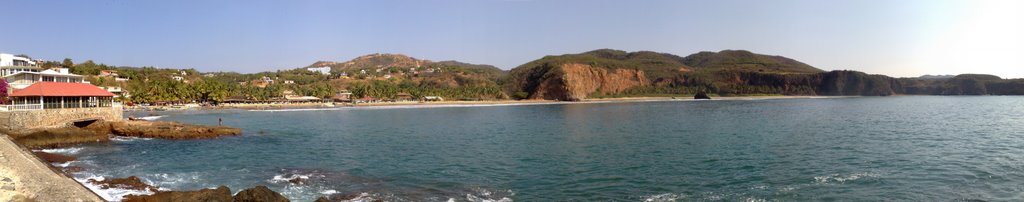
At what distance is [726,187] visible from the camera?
1992 cm

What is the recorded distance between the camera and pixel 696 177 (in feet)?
72.5

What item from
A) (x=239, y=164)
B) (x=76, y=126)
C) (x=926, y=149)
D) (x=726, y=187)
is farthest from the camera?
(x=76, y=126)

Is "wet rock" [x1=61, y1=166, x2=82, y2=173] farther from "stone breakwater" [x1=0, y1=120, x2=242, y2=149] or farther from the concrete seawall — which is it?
"stone breakwater" [x1=0, y1=120, x2=242, y2=149]

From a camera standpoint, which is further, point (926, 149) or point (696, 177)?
point (926, 149)

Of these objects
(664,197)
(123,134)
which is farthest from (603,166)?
(123,134)

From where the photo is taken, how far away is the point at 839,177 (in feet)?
70.2

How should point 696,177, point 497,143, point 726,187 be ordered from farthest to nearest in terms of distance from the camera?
point 497,143
point 696,177
point 726,187

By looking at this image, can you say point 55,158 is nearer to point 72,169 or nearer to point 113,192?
point 72,169

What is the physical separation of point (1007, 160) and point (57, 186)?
39030 mm

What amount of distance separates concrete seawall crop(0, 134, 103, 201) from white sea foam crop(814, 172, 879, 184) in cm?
2490

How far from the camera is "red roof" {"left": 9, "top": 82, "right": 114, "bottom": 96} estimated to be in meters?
39.8

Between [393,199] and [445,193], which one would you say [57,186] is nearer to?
[393,199]

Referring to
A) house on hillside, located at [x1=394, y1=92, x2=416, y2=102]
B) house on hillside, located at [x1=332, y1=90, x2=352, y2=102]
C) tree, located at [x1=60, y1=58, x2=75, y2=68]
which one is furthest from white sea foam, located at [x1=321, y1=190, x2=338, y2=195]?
tree, located at [x1=60, y1=58, x2=75, y2=68]

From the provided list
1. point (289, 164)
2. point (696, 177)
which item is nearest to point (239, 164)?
point (289, 164)
